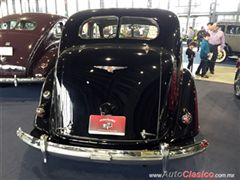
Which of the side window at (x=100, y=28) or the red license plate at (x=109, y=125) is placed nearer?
the red license plate at (x=109, y=125)

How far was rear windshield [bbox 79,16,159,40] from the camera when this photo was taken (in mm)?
3260

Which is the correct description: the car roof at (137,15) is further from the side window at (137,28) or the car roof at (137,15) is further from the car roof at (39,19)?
the car roof at (39,19)

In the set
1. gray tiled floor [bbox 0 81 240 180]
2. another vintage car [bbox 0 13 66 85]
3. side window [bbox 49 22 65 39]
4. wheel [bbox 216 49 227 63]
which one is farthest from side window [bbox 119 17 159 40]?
wheel [bbox 216 49 227 63]

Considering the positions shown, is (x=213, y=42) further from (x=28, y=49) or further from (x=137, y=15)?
(x=28, y=49)

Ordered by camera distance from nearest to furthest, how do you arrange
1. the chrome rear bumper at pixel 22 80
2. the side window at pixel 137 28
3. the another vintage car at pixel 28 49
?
1. the side window at pixel 137 28
2. the chrome rear bumper at pixel 22 80
3. the another vintage car at pixel 28 49

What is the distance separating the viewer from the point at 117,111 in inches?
86.3

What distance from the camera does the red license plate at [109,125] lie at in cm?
215

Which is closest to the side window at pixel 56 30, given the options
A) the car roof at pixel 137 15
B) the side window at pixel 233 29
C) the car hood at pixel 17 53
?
the car hood at pixel 17 53

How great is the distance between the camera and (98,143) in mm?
2168

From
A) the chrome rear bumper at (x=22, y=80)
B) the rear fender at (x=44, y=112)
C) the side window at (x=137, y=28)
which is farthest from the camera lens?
the chrome rear bumper at (x=22, y=80)

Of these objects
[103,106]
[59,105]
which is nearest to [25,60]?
[59,105]

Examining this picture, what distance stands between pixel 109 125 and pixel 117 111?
0.14 metres

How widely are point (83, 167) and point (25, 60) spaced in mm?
2790

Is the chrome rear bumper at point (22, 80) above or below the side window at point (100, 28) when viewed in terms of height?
below
